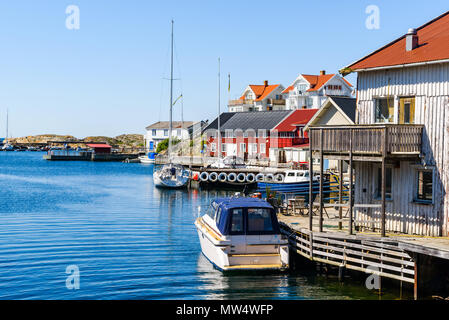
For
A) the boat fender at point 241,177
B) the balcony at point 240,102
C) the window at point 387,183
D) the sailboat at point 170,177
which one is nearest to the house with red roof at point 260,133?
the boat fender at point 241,177

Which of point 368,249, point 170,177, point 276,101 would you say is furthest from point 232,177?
point 276,101

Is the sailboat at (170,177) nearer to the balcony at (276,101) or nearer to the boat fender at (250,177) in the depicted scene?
the boat fender at (250,177)

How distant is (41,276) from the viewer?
23531 millimetres

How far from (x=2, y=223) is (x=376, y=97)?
27.0m

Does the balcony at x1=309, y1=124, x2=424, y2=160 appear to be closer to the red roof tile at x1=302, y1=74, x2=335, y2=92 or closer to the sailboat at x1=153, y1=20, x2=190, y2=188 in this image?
the sailboat at x1=153, y1=20, x2=190, y2=188

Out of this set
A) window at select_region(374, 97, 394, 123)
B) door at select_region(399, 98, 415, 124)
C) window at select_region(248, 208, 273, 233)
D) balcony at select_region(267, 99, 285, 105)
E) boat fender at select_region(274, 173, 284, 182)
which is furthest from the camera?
balcony at select_region(267, 99, 285, 105)

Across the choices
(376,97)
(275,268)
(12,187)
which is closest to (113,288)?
(275,268)

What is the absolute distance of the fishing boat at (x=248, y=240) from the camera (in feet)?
74.9

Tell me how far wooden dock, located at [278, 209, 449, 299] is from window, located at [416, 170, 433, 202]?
1.78m

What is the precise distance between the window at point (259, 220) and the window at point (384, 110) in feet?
21.1

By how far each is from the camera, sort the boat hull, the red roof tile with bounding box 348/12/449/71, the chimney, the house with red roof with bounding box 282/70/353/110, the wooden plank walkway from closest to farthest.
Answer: the wooden plank walkway
the red roof tile with bounding box 348/12/449/71
the boat hull
the chimney
the house with red roof with bounding box 282/70/353/110

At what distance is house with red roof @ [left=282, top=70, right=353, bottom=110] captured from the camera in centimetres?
11944

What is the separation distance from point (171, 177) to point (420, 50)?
49.5 m

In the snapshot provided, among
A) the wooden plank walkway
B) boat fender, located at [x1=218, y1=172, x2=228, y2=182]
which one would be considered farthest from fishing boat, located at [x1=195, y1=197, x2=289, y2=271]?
boat fender, located at [x1=218, y1=172, x2=228, y2=182]
